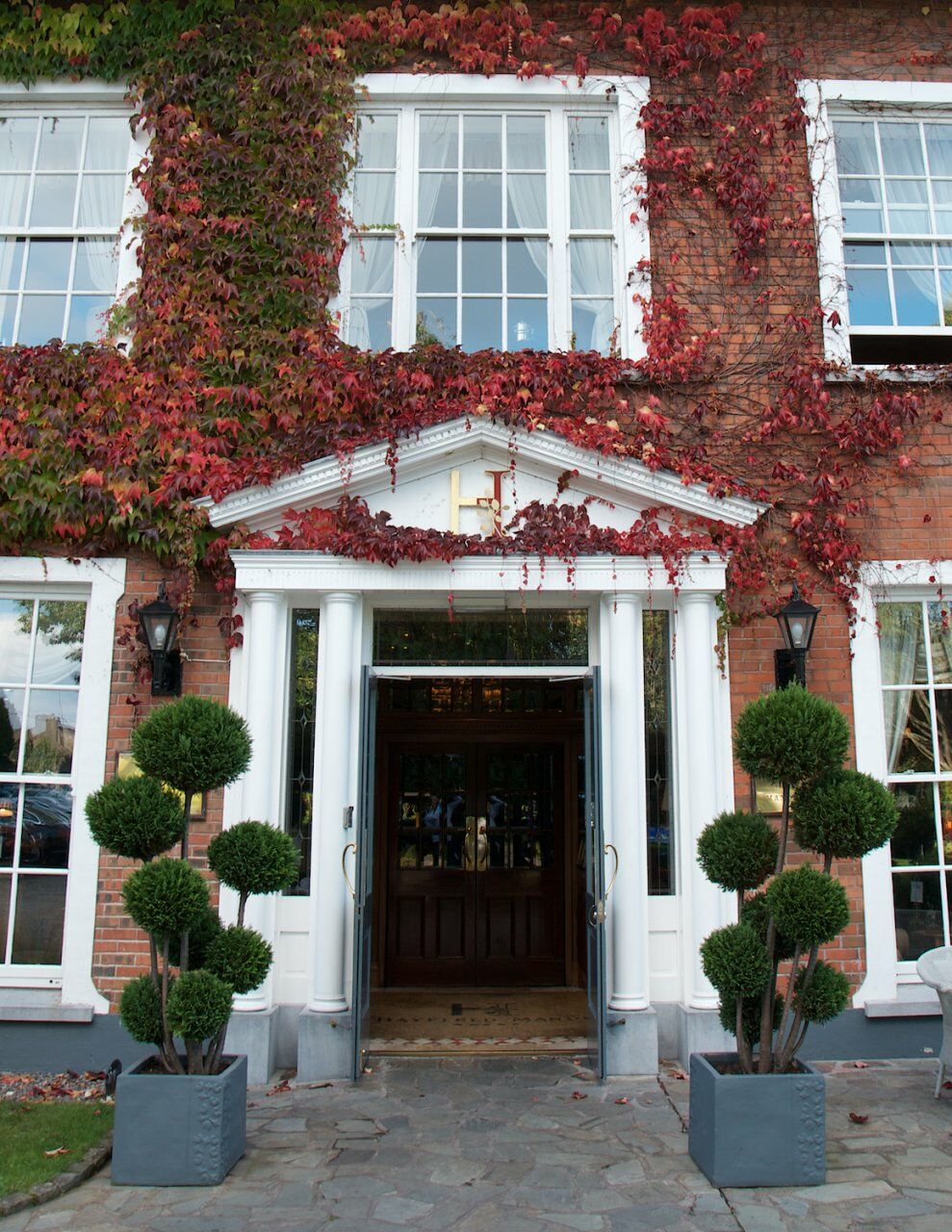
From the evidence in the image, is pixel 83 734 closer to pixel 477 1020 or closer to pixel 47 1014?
pixel 47 1014

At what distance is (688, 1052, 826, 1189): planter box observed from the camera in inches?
171

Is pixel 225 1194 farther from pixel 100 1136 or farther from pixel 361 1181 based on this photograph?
pixel 100 1136

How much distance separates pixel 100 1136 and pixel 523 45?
773 cm

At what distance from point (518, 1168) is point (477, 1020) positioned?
2829 mm

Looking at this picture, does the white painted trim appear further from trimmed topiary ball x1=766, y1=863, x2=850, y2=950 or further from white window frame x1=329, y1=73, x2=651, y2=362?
trimmed topiary ball x1=766, y1=863, x2=850, y2=950

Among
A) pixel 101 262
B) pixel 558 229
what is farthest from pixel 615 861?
pixel 101 262

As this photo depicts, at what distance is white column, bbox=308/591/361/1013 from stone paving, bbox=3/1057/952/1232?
70cm

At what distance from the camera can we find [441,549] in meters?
6.26

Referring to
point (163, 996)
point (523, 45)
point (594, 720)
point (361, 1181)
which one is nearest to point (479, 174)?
point (523, 45)

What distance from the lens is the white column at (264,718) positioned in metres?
6.09

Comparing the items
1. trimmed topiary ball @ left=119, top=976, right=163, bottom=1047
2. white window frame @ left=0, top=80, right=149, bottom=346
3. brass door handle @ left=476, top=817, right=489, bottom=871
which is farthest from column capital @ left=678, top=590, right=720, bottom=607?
white window frame @ left=0, top=80, right=149, bottom=346

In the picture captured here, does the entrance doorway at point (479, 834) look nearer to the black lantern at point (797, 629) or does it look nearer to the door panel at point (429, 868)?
the door panel at point (429, 868)

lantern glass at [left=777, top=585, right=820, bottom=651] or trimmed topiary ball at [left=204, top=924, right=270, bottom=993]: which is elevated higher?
lantern glass at [left=777, top=585, right=820, bottom=651]

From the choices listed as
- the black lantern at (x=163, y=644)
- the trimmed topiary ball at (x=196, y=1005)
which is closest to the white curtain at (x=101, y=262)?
the black lantern at (x=163, y=644)
